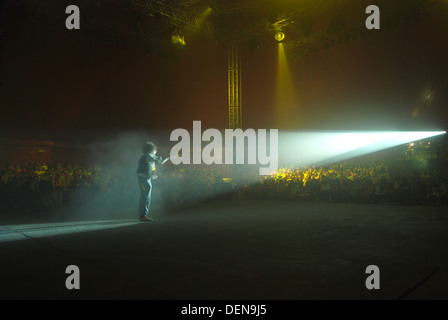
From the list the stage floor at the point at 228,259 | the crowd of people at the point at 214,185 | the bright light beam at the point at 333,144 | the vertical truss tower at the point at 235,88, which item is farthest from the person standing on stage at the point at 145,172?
the bright light beam at the point at 333,144

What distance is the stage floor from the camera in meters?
Answer: 2.73

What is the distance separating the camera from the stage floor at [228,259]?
273cm

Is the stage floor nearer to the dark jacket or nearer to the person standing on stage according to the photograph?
the person standing on stage

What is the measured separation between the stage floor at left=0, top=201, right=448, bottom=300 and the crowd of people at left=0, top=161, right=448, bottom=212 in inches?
84.0

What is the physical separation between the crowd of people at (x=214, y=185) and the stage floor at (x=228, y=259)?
213 centimetres

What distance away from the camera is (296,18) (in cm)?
1117

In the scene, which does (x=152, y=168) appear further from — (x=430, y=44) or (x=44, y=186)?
(x=430, y=44)

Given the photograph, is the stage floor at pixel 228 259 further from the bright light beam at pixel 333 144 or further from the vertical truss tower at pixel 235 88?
the bright light beam at pixel 333 144

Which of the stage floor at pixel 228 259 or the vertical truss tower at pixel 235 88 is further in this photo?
the vertical truss tower at pixel 235 88

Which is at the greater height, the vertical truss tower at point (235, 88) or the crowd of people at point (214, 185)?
the vertical truss tower at point (235, 88)

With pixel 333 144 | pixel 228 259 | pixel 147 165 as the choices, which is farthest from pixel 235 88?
pixel 228 259

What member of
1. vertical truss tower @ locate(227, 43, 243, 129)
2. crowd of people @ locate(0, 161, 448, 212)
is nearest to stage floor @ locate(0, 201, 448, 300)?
crowd of people @ locate(0, 161, 448, 212)

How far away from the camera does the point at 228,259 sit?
3.75 m
